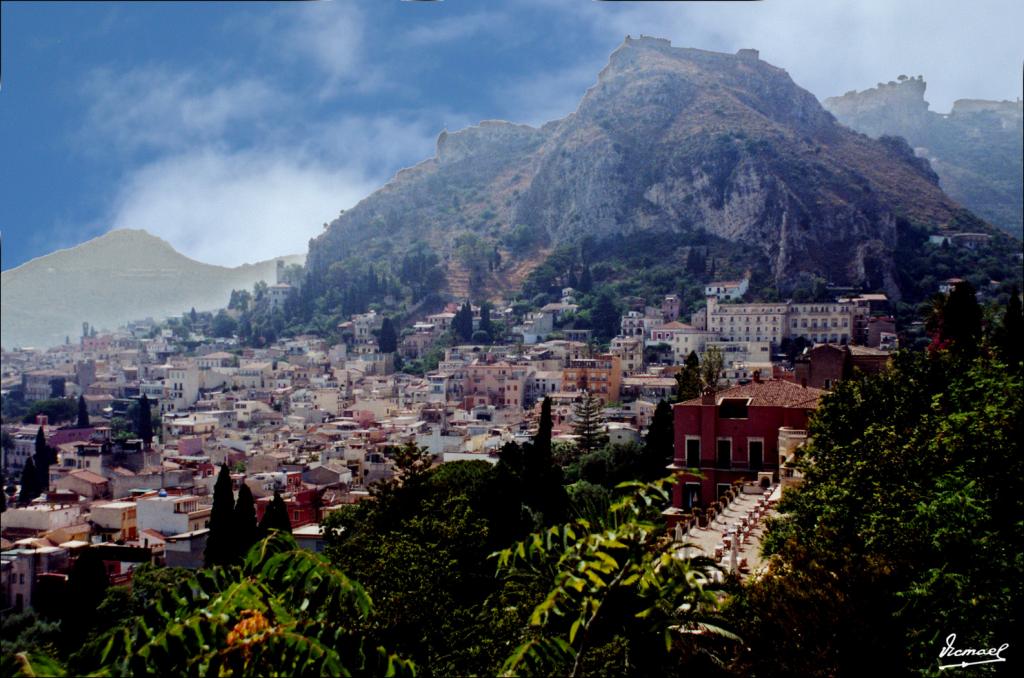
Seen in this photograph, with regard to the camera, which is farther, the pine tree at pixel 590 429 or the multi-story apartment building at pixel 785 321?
the multi-story apartment building at pixel 785 321

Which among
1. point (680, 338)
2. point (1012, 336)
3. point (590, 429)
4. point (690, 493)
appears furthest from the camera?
point (680, 338)

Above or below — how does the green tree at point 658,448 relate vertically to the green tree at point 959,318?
below

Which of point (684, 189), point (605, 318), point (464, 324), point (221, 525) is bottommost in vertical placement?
point (221, 525)

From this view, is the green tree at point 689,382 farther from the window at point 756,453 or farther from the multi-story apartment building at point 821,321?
the multi-story apartment building at point 821,321

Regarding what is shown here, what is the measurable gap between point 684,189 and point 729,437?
1695 inches

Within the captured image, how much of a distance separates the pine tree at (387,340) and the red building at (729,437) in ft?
103

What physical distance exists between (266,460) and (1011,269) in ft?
110

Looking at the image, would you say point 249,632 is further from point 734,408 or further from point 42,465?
point 42,465

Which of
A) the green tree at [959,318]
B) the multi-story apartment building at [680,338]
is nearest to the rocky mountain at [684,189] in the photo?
the multi-story apartment building at [680,338]

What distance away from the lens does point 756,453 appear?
442 inches

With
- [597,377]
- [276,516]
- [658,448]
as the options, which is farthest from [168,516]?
[597,377]

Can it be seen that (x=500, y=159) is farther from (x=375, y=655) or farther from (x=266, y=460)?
(x=375, y=655)

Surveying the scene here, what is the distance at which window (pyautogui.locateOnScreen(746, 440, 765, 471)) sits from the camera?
11.2 m

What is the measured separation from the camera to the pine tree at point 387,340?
4231 centimetres
